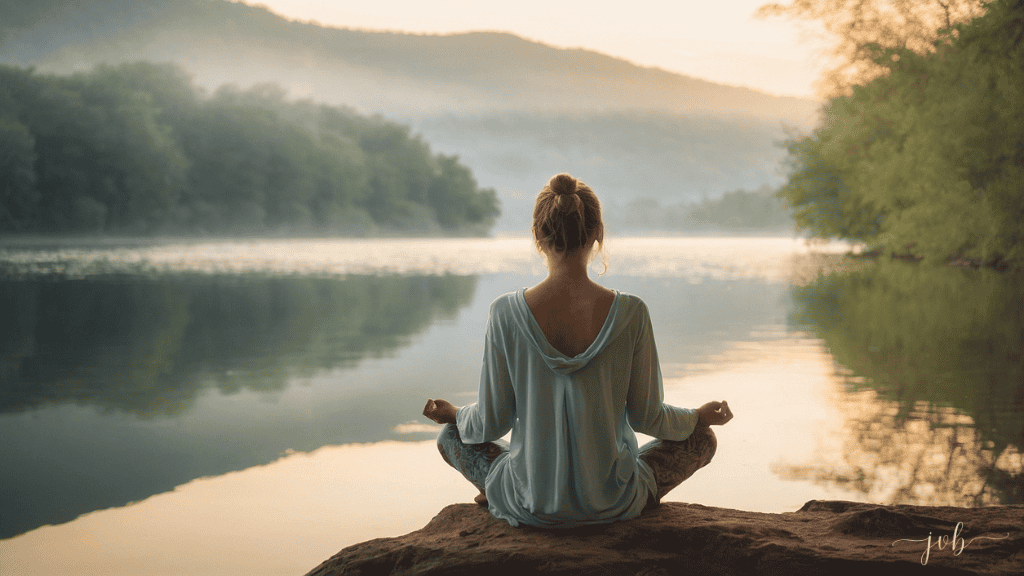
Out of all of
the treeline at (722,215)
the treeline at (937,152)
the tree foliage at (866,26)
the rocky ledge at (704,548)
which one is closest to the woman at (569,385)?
the rocky ledge at (704,548)

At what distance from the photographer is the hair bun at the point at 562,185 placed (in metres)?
2.73

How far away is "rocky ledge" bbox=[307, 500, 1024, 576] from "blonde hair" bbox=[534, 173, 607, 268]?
36.0 inches

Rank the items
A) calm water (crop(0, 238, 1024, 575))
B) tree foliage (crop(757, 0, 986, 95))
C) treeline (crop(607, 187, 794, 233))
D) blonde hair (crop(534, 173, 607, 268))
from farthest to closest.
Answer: treeline (crop(607, 187, 794, 233)) → tree foliage (crop(757, 0, 986, 95)) → calm water (crop(0, 238, 1024, 575)) → blonde hair (crop(534, 173, 607, 268))

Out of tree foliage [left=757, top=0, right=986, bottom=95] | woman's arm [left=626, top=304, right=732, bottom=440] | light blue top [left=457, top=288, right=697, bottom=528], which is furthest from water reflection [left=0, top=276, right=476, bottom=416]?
tree foliage [left=757, top=0, right=986, bottom=95]

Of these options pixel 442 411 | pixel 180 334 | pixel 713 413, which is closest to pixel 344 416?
pixel 442 411

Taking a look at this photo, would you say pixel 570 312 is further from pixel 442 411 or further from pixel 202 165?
pixel 202 165

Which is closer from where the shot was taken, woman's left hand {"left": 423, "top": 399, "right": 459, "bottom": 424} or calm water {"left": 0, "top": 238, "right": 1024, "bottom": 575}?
woman's left hand {"left": 423, "top": 399, "right": 459, "bottom": 424}

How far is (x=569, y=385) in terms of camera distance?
9.09 ft

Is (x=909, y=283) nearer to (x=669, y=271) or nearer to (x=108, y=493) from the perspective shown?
(x=669, y=271)

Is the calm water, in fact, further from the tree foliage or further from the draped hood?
the tree foliage

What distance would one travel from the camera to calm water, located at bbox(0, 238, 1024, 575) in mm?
4086

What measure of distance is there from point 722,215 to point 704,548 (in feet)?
450

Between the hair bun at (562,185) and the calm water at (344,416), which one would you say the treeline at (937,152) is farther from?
the hair bun at (562,185)

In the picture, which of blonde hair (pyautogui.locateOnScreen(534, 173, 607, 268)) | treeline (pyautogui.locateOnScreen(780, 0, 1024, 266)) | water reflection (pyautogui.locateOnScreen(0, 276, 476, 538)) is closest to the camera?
blonde hair (pyautogui.locateOnScreen(534, 173, 607, 268))
